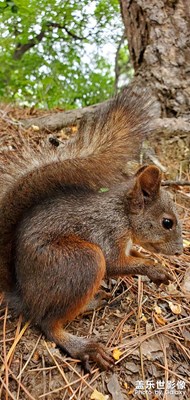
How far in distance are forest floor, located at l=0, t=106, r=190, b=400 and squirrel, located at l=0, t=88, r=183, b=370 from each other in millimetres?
69

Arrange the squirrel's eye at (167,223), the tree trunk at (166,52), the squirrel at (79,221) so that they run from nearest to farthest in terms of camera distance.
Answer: the squirrel at (79,221) < the squirrel's eye at (167,223) < the tree trunk at (166,52)

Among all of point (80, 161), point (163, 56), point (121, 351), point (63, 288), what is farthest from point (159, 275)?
point (163, 56)

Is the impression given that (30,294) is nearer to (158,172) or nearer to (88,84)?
(158,172)

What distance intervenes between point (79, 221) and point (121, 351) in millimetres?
530

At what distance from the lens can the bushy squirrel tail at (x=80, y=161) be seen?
1.68 m

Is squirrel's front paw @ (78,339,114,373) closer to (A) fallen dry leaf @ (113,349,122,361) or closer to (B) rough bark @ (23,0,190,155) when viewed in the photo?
(A) fallen dry leaf @ (113,349,122,361)

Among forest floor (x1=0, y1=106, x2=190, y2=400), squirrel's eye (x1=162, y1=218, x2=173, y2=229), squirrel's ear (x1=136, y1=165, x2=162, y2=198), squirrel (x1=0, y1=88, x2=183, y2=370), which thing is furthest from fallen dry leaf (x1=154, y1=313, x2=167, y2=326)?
squirrel's ear (x1=136, y1=165, x2=162, y2=198)

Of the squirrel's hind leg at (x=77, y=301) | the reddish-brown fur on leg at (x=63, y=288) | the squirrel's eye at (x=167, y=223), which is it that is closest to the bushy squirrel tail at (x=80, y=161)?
the reddish-brown fur on leg at (x=63, y=288)

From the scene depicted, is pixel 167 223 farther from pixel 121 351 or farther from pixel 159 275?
pixel 121 351

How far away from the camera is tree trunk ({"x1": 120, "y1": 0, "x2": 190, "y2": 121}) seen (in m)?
3.09

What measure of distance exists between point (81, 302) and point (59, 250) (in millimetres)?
208

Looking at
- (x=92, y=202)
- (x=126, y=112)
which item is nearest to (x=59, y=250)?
(x=92, y=202)

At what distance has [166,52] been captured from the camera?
3146mm

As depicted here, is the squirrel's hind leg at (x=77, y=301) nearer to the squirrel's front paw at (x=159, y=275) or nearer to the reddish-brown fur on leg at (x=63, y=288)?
the reddish-brown fur on leg at (x=63, y=288)
